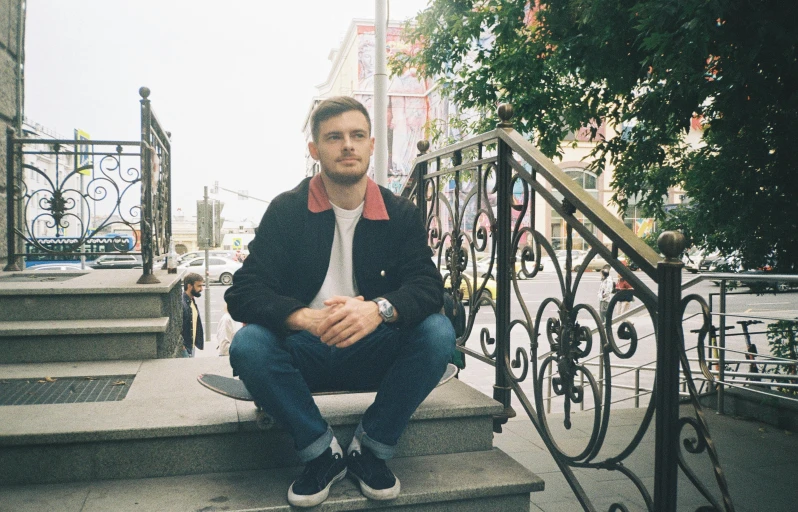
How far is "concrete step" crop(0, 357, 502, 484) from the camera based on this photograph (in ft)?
7.49

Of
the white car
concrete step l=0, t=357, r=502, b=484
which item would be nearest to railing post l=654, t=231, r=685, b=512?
concrete step l=0, t=357, r=502, b=484

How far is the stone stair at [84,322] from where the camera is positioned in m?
3.60

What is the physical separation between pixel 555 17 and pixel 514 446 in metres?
4.72

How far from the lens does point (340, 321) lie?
220 centimetres

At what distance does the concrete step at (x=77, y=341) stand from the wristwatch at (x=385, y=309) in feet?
6.41

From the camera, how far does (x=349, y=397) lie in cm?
279

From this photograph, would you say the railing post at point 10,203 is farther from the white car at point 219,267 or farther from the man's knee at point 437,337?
the white car at point 219,267

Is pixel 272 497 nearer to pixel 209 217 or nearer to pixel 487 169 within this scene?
pixel 487 169

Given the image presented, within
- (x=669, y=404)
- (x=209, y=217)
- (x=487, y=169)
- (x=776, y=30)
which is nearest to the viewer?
(x=669, y=404)

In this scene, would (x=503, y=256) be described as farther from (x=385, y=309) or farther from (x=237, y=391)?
(x=237, y=391)

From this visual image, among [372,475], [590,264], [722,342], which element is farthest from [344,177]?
[590,264]

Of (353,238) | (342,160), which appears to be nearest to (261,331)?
(353,238)

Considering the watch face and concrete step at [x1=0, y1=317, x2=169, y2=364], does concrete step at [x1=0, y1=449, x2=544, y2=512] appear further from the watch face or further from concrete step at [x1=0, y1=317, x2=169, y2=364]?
concrete step at [x1=0, y1=317, x2=169, y2=364]

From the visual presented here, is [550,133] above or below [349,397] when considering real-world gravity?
above
